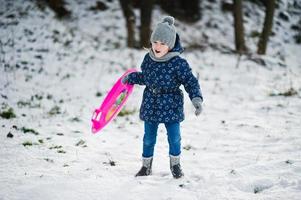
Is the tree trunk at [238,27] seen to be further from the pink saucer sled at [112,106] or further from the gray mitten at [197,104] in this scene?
the gray mitten at [197,104]

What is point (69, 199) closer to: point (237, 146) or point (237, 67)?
point (237, 146)

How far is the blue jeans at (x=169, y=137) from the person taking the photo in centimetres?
433

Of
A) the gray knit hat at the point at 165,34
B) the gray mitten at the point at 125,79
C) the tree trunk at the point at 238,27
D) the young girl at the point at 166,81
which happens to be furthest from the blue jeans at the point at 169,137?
the tree trunk at the point at 238,27

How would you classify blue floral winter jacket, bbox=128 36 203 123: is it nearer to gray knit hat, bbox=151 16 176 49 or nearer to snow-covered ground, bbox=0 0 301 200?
gray knit hat, bbox=151 16 176 49

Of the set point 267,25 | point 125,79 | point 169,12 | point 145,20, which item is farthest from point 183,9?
point 125,79

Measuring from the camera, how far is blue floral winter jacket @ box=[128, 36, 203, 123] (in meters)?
4.16

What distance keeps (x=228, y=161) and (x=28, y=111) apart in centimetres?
428

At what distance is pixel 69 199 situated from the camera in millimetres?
3795

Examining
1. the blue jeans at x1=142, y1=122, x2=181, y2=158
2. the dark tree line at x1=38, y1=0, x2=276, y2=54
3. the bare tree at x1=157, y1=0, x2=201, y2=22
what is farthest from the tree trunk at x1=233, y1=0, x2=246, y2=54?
the blue jeans at x1=142, y1=122, x2=181, y2=158

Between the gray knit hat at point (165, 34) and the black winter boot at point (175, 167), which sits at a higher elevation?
the gray knit hat at point (165, 34)

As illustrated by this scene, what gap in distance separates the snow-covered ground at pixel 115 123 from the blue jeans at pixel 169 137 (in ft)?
1.15

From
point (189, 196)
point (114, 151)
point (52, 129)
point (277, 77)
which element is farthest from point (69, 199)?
point (277, 77)

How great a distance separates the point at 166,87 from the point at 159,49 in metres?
0.44

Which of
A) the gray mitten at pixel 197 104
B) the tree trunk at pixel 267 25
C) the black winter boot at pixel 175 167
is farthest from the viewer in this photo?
the tree trunk at pixel 267 25
